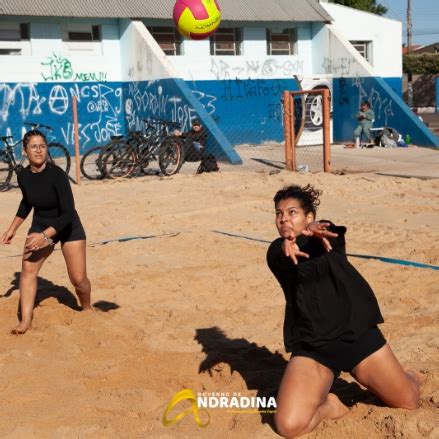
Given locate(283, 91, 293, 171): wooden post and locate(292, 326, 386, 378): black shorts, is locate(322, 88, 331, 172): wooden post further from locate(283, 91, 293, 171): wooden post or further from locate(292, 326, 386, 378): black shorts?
locate(292, 326, 386, 378): black shorts

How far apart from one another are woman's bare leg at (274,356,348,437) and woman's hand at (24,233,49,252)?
253 cm

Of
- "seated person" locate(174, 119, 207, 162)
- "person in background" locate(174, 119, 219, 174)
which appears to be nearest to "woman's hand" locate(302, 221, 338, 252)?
"person in background" locate(174, 119, 219, 174)

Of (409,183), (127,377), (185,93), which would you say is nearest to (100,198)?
(409,183)

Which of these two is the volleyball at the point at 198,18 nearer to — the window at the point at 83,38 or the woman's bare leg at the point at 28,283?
the window at the point at 83,38

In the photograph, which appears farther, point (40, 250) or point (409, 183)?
point (409, 183)

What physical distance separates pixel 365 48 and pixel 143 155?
42.1 ft

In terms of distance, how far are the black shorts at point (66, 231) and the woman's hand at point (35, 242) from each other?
204 mm

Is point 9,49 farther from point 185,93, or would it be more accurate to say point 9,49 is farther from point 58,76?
point 185,93

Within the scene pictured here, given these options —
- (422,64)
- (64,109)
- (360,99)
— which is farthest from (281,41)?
(422,64)

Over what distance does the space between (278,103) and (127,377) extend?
65.5ft

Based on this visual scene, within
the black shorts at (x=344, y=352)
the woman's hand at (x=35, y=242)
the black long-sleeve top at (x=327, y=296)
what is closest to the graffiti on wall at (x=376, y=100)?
the woman's hand at (x=35, y=242)

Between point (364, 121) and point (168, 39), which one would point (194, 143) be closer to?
point (364, 121)

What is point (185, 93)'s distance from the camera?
19.2 m

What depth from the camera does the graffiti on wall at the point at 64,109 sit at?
20250 mm
